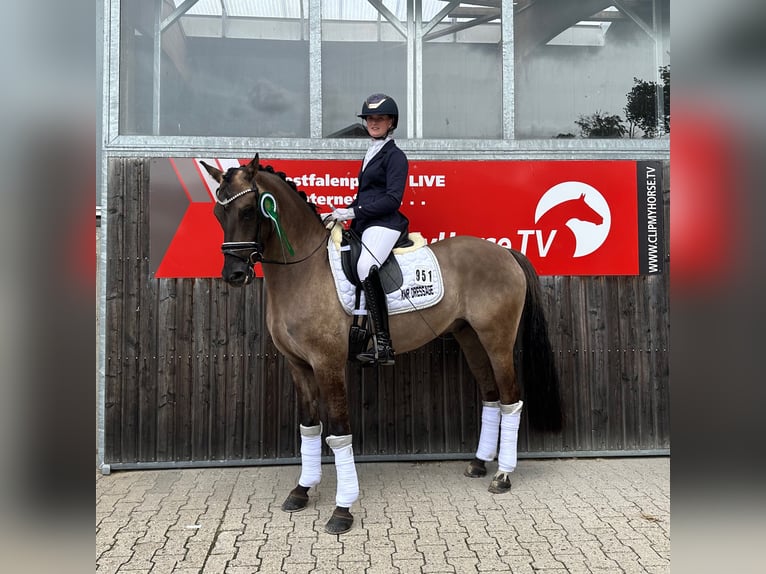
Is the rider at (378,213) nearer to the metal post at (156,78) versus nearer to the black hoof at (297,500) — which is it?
the black hoof at (297,500)

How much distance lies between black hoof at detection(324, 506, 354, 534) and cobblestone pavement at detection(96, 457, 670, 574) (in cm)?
5

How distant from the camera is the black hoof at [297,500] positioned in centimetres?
363

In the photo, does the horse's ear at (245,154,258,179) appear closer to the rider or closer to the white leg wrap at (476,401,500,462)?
the rider

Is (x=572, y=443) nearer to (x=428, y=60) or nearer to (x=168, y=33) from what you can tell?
(x=428, y=60)

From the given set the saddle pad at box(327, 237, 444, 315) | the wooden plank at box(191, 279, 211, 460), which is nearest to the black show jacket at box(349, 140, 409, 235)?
the saddle pad at box(327, 237, 444, 315)

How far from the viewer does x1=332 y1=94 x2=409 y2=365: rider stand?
3.66 meters

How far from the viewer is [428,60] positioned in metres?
4.88

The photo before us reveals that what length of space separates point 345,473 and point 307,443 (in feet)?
1.44

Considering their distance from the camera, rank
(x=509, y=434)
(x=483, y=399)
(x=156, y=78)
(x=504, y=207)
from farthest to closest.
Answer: (x=504, y=207)
(x=156, y=78)
(x=483, y=399)
(x=509, y=434)

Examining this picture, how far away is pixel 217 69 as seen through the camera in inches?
185

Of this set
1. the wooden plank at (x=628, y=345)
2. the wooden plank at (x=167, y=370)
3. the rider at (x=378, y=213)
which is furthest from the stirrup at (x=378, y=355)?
the wooden plank at (x=628, y=345)

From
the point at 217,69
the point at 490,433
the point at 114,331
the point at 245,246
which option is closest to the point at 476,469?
the point at 490,433

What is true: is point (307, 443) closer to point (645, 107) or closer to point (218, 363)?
point (218, 363)
